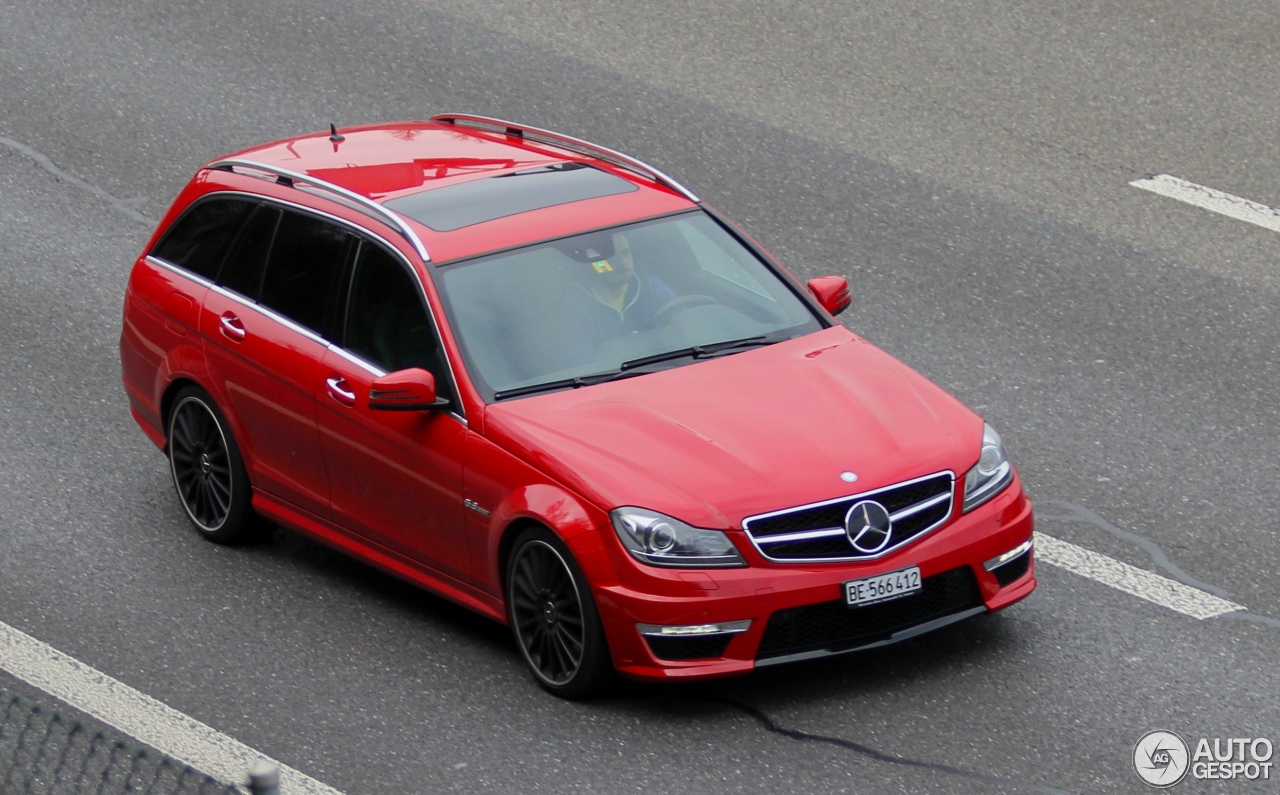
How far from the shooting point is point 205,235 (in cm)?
880

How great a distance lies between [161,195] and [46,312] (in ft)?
5.38

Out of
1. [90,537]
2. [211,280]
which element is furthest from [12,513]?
[211,280]

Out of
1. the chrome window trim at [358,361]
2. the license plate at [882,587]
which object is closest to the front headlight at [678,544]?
the license plate at [882,587]

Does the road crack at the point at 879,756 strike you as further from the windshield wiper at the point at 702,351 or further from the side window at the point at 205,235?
the side window at the point at 205,235

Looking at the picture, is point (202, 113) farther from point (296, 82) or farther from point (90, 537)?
point (90, 537)

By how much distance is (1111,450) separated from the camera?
8906mm

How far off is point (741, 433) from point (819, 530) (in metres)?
0.53

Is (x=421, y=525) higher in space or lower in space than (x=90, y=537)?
higher

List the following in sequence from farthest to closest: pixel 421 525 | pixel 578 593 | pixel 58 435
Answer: pixel 58 435 → pixel 421 525 → pixel 578 593

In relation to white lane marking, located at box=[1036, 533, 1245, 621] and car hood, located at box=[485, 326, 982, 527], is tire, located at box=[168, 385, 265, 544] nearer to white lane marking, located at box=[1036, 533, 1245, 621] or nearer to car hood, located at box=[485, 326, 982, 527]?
car hood, located at box=[485, 326, 982, 527]

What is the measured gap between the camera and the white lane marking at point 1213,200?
11422mm

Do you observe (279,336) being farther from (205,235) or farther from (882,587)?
(882,587)

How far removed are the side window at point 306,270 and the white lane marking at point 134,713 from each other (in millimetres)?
1686

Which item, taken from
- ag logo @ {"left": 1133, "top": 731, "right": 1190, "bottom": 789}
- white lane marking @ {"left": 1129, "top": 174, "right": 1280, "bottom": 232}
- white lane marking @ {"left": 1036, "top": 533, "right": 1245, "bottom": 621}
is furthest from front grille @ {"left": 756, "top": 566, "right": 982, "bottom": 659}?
white lane marking @ {"left": 1129, "top": 174, "right": 1280, "bottom": 232}
